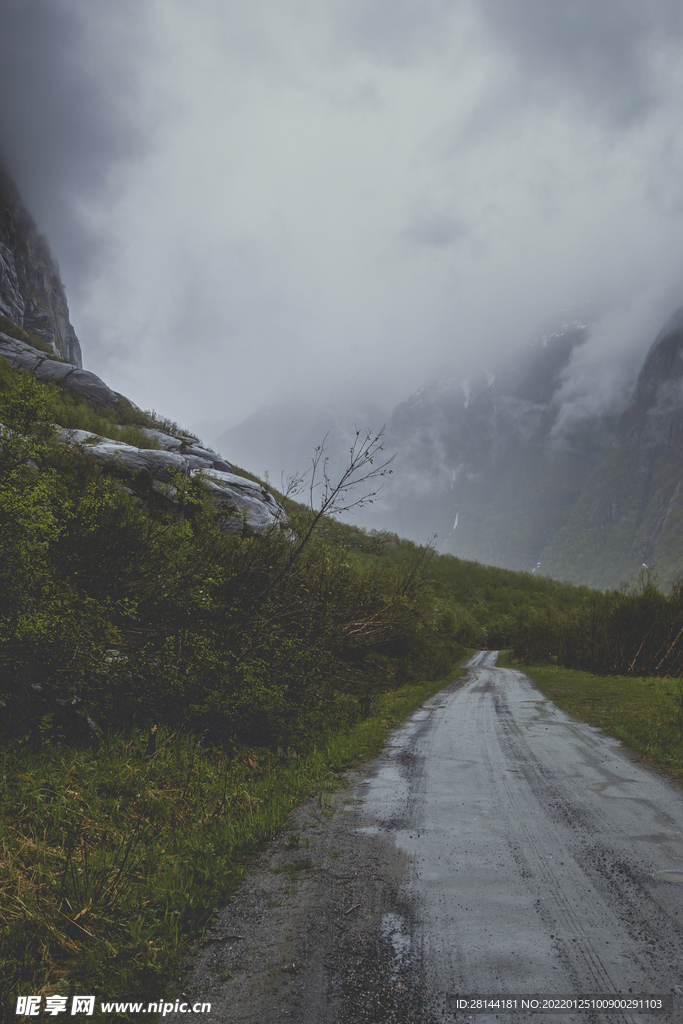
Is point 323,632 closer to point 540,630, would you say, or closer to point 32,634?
point 32,634

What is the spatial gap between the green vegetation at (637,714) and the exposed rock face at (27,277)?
214 ft

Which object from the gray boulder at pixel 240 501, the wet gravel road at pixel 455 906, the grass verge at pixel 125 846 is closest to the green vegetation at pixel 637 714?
the wet gravel road at pixel 455 906

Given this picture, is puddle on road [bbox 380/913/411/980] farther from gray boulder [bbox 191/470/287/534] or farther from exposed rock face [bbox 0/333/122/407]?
exposed rock face [bbox 0/333/122/407]

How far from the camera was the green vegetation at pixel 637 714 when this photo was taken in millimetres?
7414

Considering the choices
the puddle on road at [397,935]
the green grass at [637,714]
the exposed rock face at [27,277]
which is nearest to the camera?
the puddle on road at [397,935]

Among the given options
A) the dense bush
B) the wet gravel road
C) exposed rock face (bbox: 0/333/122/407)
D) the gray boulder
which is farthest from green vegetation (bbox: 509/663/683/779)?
exposed rock face (bbox: 0/333/122/407)

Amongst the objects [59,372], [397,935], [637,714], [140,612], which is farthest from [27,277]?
[397,935]

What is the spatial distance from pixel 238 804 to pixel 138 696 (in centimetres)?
277

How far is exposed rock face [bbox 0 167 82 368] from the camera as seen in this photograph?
198 feet

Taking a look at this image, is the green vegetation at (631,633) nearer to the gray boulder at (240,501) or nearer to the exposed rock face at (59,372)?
the gray boulder at (240,501)

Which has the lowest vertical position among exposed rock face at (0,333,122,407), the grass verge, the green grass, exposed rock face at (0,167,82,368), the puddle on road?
the grass verge

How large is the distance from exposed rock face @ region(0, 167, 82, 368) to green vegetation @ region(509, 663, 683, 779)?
65.4m

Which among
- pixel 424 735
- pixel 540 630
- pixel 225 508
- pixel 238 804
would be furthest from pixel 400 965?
pixel 540 630

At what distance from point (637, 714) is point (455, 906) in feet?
33.9
